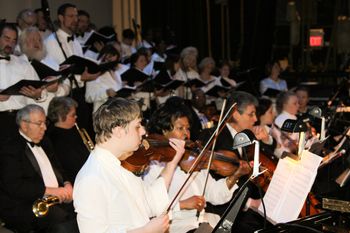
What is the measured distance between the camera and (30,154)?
453 centimetres

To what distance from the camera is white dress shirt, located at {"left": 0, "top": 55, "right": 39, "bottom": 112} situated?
211 inches

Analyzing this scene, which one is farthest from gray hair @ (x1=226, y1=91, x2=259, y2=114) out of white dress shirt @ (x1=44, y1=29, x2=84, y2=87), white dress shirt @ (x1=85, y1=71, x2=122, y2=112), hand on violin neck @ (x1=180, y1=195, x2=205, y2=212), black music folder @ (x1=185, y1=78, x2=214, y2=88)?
black music folder @ (x1=185, y1=78, x2=214, y2=88)

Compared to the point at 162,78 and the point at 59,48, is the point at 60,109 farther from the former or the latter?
the point at 162,78

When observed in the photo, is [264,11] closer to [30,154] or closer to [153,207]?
[30,154]

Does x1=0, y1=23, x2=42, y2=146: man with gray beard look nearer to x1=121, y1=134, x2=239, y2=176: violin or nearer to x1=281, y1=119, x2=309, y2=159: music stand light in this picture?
x1=121, y1=134, x2=239, y2=176: violin

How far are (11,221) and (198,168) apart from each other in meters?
1.37

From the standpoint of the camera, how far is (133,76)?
22.5 ft

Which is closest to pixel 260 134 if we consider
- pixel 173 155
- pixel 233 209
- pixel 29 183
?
pixel 173 155

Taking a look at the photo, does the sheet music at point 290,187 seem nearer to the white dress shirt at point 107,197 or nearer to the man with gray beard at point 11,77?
the white dress shirt at point 107,197

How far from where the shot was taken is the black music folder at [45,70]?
538 centimetres

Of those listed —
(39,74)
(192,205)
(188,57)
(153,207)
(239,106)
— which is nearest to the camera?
(153,207)

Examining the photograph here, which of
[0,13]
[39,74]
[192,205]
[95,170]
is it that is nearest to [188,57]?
[0,13]

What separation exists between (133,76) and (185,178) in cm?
309

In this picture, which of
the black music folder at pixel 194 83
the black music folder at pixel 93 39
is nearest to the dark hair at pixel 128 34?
the black music folder at pixel 194 83
